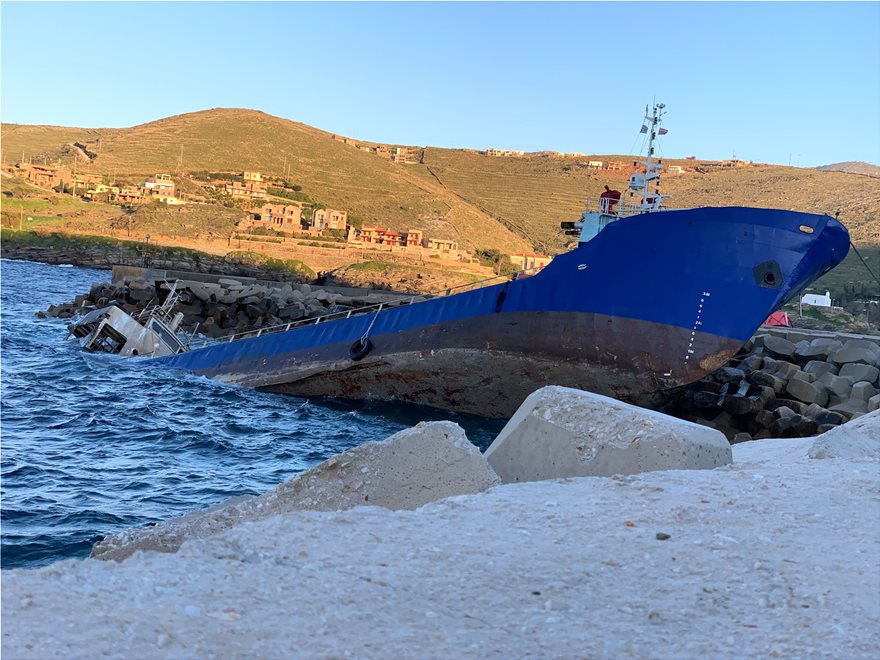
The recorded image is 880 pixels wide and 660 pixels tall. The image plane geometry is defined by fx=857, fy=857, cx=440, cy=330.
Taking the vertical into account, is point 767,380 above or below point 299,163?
below

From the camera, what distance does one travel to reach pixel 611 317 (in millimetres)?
15023

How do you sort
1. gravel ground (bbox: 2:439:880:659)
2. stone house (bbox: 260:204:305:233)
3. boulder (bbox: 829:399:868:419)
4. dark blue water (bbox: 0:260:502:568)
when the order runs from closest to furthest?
gravel ground (bbox: 2:439:880:659)
dark blue water (bbox: 0:260:502:568)
boulder (bbox: 829:399:868:419)
stone house (bbox: 260:204:305:233)

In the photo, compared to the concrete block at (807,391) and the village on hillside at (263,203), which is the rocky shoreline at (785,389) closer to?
the concrete block at (807,391)

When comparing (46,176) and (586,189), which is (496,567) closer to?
(586,189)

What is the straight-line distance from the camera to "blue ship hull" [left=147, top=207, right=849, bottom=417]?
14.4 meters

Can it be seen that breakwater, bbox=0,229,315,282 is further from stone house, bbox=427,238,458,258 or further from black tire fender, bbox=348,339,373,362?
black tire fender, bbox=348,339,373,362

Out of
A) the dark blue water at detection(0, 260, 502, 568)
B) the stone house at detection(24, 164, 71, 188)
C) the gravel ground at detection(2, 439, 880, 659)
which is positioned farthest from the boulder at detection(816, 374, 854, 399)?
the stone house at detection(24, 164, 71, 188)

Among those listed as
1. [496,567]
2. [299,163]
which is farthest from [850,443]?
[299,163]

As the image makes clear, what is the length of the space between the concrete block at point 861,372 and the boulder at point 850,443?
32.5 ft

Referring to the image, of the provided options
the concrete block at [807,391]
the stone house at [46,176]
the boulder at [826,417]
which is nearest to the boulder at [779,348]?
the concrete block at [807,391]

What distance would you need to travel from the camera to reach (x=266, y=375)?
18328 mm

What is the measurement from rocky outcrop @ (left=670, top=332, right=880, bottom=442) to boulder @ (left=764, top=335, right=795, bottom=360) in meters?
0.55

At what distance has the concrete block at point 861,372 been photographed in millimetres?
16156

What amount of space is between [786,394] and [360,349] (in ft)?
26.5
